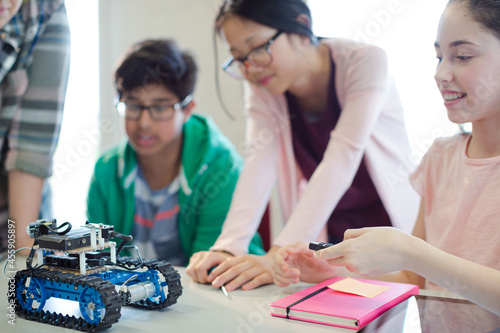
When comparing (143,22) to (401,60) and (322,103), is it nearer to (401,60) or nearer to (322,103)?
(322,103)

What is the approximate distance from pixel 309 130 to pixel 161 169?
541 mm

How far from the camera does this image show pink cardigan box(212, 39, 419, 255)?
3.64ft

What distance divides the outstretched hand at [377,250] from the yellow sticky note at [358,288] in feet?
0.31

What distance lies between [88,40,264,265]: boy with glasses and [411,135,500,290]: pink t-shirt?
25.4 inches

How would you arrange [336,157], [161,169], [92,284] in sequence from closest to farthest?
[92,284] → [336,157] → [161,169]

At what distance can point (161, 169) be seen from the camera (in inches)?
64.6

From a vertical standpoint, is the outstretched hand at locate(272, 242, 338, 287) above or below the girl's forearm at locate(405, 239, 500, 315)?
below

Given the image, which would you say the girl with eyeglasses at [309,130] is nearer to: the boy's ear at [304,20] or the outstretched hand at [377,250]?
the boy's ear at [304,20]

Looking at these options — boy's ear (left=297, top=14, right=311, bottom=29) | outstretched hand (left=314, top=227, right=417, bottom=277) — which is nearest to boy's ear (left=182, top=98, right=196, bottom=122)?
boy's ear (left=297, top=14, right=311, bottom=29)

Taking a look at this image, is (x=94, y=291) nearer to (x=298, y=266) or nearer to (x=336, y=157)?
(x=298, y=266)

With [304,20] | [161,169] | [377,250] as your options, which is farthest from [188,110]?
[377,250]

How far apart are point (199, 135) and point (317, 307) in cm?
99

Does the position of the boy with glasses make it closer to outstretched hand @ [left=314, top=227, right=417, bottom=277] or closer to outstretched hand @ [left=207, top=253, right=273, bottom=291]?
outstretched hand @ [left=207, top=253, right=273, bottom=291]

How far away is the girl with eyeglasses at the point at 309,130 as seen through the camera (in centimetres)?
113
